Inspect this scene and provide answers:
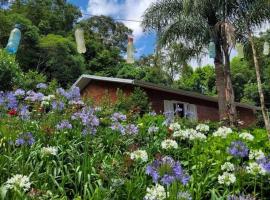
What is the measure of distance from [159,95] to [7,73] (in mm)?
6629

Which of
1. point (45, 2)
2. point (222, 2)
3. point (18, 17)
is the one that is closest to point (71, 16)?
point (45, 2)

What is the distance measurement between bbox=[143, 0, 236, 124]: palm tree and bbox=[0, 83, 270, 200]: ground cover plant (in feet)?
32.6

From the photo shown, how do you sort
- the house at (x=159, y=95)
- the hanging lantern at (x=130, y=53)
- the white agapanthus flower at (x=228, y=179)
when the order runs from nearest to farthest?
the white agapanthus flower at (x=228, y=179)
the hanging lantern at (x=130, y=53)
the house at (x=159, y=95)

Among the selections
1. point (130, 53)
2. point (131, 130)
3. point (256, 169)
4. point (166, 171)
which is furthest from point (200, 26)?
point (166, 171)

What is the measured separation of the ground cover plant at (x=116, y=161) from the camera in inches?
135

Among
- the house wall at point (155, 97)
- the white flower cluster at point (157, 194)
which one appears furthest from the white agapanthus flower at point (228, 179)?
the house wall at point (155, 97)

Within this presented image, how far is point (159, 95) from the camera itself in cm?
1912

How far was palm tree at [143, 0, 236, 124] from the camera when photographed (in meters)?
15.8

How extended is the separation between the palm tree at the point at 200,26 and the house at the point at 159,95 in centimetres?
198

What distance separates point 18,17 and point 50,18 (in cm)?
549

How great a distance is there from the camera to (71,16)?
125ft

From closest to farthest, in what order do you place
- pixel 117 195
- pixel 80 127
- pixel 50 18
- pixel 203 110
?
pixel 117 195, pixel 80 127, pixel 203 110, pixel 50 18

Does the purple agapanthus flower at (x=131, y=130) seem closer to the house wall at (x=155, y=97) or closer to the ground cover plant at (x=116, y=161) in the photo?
the ground cover plant at (x=116, y=161)

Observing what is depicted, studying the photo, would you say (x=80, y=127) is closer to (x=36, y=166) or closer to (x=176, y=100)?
(x=36, y=166)
